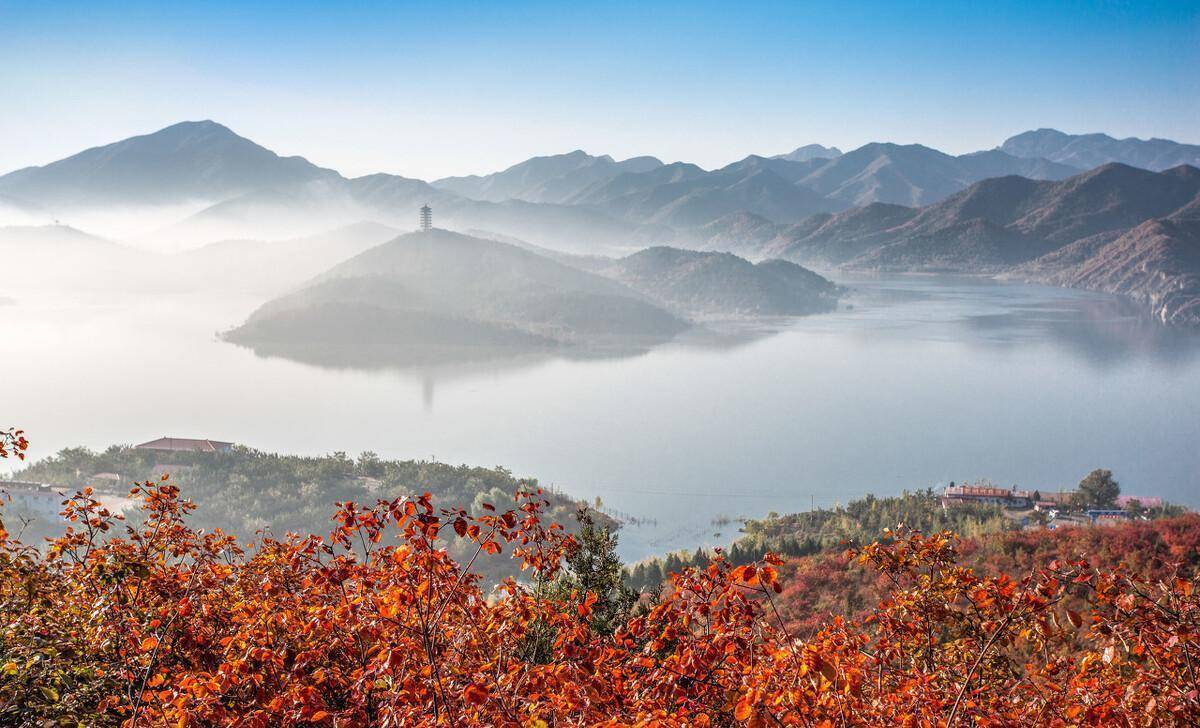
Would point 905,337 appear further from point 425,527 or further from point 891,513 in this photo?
point 425,527

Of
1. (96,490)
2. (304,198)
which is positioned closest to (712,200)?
(304,198)

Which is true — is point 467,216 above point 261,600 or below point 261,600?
above

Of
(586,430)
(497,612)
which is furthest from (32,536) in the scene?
(586,430)

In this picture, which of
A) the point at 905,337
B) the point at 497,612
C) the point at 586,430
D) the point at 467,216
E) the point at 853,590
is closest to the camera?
the point at 497,612

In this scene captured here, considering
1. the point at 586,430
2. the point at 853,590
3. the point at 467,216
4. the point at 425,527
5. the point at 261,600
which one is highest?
the point at 467,216

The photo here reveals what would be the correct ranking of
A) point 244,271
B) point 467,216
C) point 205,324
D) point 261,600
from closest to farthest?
point 261,600
point 205,324
point 244,271
point 467,216

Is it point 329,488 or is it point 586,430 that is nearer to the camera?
point 329,488

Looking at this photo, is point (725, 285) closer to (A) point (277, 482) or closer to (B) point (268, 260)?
(B) point (268, 260)

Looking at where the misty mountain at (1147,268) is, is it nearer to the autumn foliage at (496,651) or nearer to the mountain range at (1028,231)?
the mountain range at (1028,231)
